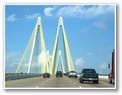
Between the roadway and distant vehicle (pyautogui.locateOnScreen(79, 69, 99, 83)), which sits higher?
distant vehicle (pyautogui.locateOnScreen(79, 69, 99, 83))

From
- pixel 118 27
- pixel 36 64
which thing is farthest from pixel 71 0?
pixel 36 64

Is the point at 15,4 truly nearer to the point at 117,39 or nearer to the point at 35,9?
the point at 35,9

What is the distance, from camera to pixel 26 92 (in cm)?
2297

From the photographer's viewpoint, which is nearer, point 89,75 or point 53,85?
point 53,85

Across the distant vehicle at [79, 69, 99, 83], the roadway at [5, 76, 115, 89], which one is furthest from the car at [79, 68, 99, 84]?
the roadway at [5, 76, 115, 89]

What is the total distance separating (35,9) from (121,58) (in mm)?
5972

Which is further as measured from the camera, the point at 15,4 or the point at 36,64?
the point at 36,64

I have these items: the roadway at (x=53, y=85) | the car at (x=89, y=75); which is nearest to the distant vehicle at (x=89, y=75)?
the car at (x=89, y=75)

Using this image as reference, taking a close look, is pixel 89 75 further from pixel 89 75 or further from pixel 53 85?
pixel 53 85

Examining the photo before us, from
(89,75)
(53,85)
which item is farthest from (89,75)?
(53,85)

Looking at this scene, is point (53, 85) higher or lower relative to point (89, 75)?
lower

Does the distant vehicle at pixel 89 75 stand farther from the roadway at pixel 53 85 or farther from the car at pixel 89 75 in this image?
the roadway at pixel 53 85

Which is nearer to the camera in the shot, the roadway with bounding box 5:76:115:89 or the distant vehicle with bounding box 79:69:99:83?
the roadway with bounding box 5:76:115:89

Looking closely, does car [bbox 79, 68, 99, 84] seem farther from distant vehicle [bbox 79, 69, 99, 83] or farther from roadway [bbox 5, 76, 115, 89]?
roadway [bbox 5, 76, 115, 89]
